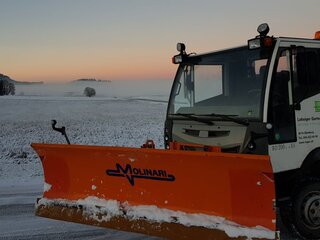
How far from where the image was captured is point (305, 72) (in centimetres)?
496

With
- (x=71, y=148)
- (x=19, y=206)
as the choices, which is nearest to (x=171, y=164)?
(x=71, y=148)

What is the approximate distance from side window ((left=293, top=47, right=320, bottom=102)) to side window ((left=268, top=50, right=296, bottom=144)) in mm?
101

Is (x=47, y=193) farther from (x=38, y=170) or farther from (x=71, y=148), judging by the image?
(x=38, y=170)

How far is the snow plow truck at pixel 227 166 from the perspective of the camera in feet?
13.8

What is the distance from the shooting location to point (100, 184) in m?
4.96

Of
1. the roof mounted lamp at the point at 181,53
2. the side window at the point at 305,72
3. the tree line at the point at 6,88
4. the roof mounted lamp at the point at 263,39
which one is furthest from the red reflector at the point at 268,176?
the tree line at the point at 6,88

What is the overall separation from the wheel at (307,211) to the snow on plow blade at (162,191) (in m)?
0.96

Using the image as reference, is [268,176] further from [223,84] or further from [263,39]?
[223,84]

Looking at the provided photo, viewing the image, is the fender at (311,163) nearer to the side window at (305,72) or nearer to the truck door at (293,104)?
the truck door at (293,104)

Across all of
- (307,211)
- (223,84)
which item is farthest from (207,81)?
(307,211)

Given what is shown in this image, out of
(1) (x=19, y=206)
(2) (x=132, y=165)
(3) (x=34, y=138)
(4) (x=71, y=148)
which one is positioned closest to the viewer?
(2) (x=132, y=165)

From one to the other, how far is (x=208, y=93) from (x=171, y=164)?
1.65 metres

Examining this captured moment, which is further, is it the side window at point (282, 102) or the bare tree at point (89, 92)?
the bare tree at point (89, 92)

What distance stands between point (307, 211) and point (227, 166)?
1349 millimetres
